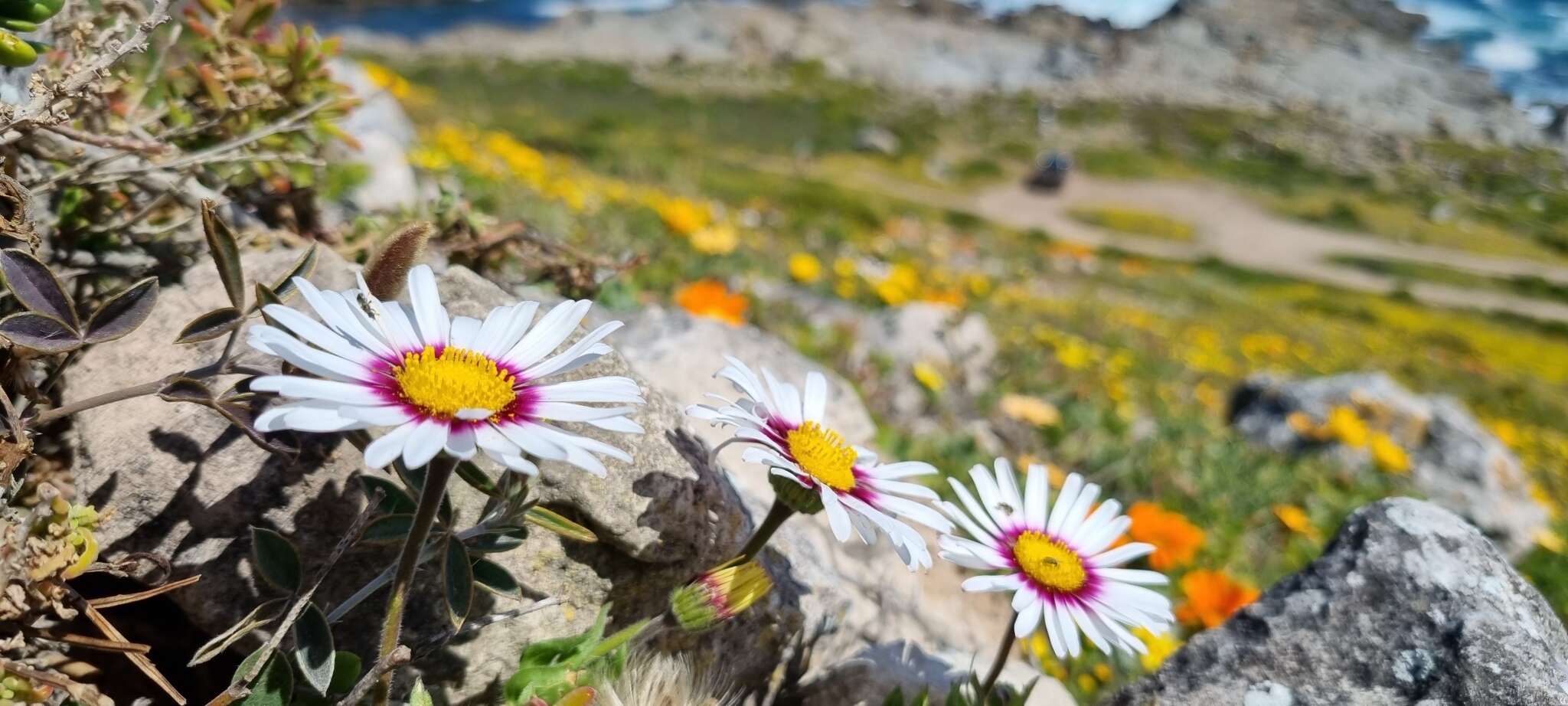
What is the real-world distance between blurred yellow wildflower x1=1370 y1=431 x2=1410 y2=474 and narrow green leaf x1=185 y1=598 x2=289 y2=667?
248 inches

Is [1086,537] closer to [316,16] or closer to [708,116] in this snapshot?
[708,116]

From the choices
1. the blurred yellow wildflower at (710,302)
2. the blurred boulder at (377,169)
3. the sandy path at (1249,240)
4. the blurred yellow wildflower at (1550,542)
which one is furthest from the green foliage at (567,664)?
the sandy path at (1249,240)

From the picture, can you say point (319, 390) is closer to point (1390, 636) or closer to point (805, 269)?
point (1390, 636)

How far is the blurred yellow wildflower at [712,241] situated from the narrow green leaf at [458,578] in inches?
165

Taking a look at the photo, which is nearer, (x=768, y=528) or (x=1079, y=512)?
(x=768, y=528)

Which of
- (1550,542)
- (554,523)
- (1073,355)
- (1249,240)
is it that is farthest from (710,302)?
Result: (1249,240)

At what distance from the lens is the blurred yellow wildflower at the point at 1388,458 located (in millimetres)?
5672

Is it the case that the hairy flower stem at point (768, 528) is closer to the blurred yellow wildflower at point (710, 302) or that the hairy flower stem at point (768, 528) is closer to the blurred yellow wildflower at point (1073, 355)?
the blurred yellow wildflower at point (710, 302)

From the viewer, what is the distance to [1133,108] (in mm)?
78125

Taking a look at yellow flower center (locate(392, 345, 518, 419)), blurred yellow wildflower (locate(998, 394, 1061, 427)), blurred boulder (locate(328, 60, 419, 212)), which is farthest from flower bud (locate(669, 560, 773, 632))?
blurred yellow wildflower (locate(998, 394, 1061, 427))

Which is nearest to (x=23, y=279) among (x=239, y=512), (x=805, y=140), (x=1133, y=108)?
(x=239, y=512)

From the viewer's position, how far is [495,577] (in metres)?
1.33

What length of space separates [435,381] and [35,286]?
2.29 feet

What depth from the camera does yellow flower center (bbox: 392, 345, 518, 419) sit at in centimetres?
104
